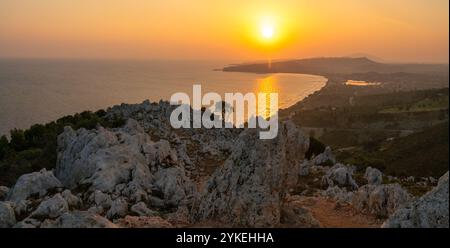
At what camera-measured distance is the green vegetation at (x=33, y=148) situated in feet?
86.9

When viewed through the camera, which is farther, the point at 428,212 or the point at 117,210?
the point at 117,210

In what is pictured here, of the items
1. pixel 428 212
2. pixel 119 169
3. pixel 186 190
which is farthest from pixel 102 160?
pixel 428 212

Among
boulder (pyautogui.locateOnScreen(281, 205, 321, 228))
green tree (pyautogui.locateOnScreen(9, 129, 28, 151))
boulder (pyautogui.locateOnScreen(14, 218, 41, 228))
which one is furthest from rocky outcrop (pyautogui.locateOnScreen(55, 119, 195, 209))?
green tree (pyautogui.locateOnScreen(9, 129, 28, 151))

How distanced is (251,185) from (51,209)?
6.49 meters

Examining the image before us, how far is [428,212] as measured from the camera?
27.5ft

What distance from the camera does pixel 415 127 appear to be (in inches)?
4166

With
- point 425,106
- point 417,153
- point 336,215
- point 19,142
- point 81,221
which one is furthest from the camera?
point 425,106

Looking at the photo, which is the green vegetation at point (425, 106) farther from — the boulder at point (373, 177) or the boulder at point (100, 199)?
the boulder at point (100, 199)

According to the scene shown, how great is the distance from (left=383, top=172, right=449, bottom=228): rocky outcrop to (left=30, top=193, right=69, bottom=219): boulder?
10116 mm

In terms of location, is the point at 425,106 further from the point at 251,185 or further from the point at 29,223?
the point at 29,223

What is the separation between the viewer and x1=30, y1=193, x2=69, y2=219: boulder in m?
13.7

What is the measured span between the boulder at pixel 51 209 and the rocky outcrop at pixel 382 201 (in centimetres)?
1178

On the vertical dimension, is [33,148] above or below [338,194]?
above
